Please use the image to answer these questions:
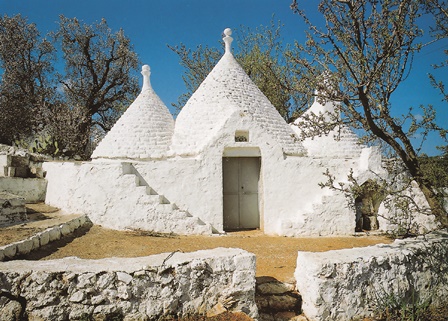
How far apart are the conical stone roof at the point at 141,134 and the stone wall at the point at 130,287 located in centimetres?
655

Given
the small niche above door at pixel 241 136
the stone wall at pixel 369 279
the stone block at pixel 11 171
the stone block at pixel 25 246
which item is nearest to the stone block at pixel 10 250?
the stone block at pixel 25 246

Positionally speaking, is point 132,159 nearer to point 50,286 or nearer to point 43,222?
point 43,222

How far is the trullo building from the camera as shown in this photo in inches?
357

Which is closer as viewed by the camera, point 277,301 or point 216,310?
point 216,310

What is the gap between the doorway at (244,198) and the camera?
1030 cm

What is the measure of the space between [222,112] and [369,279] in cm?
711

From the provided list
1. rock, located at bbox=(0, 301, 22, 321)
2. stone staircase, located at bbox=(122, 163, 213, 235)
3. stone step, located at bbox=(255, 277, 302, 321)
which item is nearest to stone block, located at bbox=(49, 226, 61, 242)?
stone staircase, located at bbox=(122, 163, 213, 235)

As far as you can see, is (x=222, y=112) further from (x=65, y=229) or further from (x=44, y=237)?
(x=44, y=237)

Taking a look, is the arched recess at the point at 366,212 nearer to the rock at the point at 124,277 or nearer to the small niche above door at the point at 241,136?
the small niche above door at the point at 241,136

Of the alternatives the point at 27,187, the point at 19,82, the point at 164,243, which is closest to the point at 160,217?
the point at 164,243

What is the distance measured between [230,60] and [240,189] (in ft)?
15.9

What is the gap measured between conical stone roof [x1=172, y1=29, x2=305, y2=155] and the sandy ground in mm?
2774

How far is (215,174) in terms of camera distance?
31.1 feet

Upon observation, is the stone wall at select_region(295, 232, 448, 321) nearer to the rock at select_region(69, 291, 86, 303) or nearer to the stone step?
the stone step
